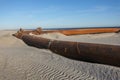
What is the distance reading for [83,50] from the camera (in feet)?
22.2

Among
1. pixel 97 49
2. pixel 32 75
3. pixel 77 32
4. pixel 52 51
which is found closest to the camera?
pixel 32 75

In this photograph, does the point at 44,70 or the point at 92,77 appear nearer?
the point at 92,77

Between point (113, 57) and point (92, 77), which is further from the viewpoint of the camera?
point (113, 57)

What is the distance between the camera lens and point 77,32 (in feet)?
68.8

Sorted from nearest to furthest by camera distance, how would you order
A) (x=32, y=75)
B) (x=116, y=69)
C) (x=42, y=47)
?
(x=32, y=75) → (x=116, y=69) → (x=42, y=47)

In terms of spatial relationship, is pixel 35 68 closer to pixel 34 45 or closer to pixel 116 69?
pixel 116 69

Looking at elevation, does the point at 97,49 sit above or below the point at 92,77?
above

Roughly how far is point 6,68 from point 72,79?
2054mm

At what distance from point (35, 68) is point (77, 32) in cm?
1555

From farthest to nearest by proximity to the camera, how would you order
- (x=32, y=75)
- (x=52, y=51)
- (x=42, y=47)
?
(x=42, y=47) → (x=52, y=51) → (x=32, y=75)

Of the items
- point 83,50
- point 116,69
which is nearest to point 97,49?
point 83,50

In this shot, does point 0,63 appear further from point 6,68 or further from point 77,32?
point 77,32

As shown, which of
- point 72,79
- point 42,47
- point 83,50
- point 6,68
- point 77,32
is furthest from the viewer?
point 77,32

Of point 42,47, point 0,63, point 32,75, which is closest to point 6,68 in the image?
point 0,63
